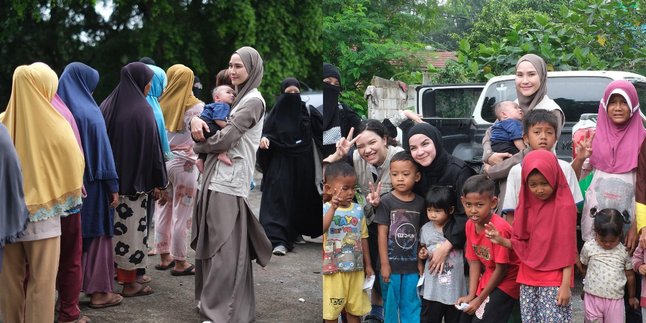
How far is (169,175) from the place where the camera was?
4641mm

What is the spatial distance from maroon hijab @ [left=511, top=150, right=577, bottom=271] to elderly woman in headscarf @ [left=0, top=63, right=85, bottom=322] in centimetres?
186

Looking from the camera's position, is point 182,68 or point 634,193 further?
point 182,68

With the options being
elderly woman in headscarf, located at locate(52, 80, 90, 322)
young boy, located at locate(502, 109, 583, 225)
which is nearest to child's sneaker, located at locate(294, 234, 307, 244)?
elderly woman in headscarf, located at locate(52, 80, 90, 322)

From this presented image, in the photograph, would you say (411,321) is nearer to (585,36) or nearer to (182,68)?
(585,36)

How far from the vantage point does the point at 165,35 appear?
12.1 meters

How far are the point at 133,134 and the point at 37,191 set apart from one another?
0.96 meters

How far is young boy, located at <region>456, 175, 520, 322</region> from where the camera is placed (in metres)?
2.68

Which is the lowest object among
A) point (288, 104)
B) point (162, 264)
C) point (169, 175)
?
point (162, 264)

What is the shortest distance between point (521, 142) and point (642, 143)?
413 mm

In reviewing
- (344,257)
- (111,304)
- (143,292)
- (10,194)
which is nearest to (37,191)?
(10,194)

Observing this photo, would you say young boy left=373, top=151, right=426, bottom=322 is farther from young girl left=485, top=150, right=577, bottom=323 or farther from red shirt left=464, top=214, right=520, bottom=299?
young girl left=485, top=150, right=577, bottom=323

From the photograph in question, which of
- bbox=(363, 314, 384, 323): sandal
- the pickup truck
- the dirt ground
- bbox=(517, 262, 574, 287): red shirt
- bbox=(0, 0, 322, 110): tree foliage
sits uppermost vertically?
bbox=(0, 0, 322, 110): tree foliage

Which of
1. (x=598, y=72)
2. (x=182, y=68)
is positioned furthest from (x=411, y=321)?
(x=182, y=68)

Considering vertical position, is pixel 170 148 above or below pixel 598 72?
below
